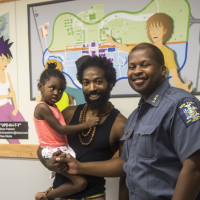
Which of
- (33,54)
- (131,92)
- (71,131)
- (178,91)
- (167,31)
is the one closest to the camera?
(178,91)

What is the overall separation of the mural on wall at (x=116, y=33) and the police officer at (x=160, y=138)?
67 cm

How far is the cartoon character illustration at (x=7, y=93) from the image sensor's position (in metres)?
2.04

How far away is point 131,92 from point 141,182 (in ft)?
2.95

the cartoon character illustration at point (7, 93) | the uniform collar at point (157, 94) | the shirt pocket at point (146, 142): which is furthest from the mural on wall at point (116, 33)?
the shirt pocket at point (146, 142)

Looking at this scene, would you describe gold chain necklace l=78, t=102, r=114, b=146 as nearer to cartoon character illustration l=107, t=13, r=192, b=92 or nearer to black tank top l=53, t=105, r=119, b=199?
black tank top l=53, t=105, r=119, b=199

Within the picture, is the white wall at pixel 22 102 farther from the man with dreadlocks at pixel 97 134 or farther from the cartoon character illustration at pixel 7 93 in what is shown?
the man with dreadlocks at pixel 97 134

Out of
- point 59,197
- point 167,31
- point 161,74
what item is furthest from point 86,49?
point 59,197

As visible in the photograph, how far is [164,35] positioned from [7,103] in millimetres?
1669

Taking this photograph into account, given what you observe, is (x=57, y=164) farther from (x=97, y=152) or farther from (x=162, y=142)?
(x=162, y=142)

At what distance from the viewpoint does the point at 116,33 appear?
1706mm

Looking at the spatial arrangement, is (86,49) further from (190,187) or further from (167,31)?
(190,187)

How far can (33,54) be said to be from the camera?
76.5 inches

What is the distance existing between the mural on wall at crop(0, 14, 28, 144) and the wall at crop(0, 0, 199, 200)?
65 mm

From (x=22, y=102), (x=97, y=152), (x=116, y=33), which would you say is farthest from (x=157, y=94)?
(x=22, y=102)
